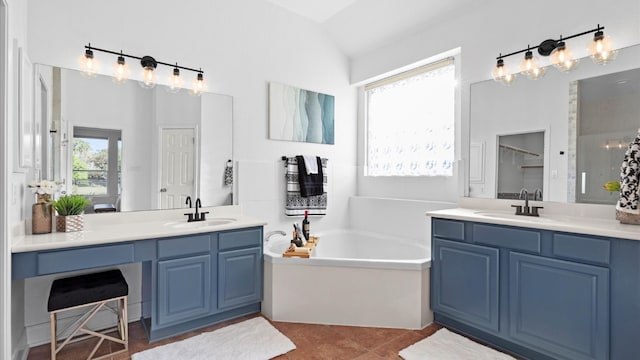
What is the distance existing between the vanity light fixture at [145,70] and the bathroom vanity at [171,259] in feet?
3.40

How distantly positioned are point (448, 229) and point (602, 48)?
1.53 metres

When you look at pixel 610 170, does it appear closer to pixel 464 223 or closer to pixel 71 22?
pixel 464 223

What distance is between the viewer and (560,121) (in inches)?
90.9

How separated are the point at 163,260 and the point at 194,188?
779 mm

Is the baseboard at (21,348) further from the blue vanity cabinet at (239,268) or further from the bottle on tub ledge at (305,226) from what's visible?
the bottle on tub ledge at (305,226)

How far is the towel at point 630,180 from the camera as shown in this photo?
185cm

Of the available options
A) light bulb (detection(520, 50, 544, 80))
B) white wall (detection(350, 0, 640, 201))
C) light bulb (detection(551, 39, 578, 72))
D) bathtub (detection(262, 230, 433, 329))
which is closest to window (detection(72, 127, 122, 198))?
bathtub (detection(262, 230, 433, 329))

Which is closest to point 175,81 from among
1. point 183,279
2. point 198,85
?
point 198,85

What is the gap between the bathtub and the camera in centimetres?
240

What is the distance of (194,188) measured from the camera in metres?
2.79

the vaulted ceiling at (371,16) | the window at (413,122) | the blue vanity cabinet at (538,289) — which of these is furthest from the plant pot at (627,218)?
the vaulted ceiling at (371,16)

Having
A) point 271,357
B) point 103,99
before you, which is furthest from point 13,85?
point 271,357

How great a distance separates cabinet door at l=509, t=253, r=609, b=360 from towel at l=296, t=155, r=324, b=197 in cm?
192

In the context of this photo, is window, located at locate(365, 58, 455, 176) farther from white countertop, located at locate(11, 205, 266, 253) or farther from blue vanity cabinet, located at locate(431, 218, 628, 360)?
white countertop, located at locate(11, 205, 266, 253)
